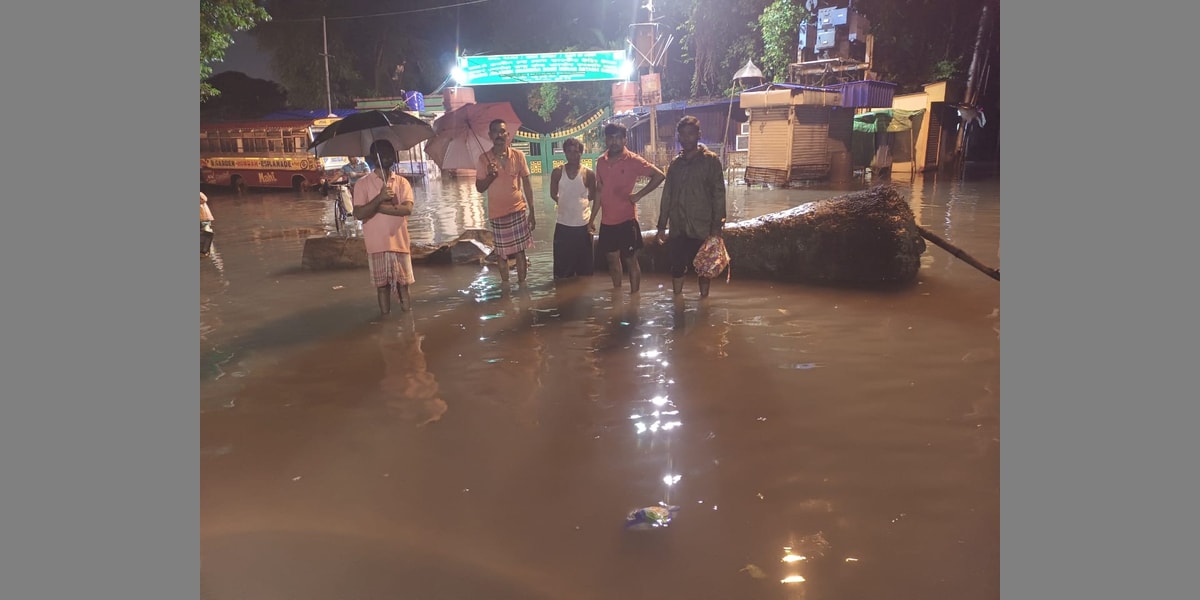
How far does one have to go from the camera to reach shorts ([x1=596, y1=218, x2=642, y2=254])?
675 centimetres

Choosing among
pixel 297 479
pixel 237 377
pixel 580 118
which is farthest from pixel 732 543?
pixel 580 118

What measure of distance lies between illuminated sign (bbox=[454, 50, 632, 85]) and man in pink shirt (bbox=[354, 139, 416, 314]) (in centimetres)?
2246

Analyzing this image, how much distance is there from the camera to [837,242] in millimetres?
6988

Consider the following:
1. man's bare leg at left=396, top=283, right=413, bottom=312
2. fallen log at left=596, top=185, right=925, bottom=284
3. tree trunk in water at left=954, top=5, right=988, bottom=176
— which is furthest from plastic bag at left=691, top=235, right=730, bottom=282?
tree trunk in water at left=954, top=5, right=988, bottom=176

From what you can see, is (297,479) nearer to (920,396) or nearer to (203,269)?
(920,396)

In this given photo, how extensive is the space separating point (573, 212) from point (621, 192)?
0.72m

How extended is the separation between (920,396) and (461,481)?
2.62 m

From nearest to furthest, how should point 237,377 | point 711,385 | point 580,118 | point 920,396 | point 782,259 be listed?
point 920,396 → point 711,385 → point 237,377 → point 782,259 → point 580,118

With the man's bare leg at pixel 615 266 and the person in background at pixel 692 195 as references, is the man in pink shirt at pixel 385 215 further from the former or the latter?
the person in background at pixel 692 195

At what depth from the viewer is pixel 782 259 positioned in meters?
7.26

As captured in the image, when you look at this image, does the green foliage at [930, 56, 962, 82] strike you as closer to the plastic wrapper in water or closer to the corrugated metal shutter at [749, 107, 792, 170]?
the corrugated metal shutter at [749, 107, 792, 170]

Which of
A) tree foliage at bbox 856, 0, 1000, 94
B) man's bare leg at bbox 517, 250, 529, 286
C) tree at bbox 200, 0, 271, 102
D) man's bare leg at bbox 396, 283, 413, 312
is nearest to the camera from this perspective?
man's bare leg at bbox 396, 283, 413, 312

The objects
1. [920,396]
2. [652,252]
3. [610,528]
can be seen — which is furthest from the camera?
[652,252]

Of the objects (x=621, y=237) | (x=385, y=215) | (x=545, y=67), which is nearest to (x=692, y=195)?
(x=621, y=237)
